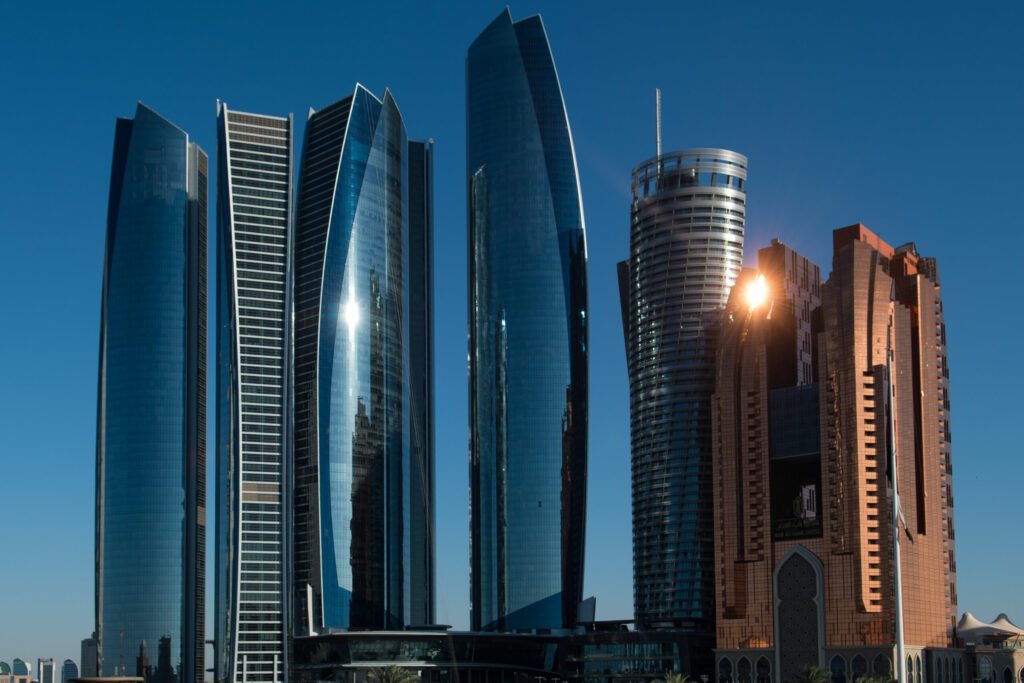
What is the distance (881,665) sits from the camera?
644 ft

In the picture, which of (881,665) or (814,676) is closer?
(814,676)

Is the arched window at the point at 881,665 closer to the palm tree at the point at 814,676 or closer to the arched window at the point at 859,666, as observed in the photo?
the arched window at the point at 859,666

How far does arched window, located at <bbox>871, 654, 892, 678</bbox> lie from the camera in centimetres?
19550

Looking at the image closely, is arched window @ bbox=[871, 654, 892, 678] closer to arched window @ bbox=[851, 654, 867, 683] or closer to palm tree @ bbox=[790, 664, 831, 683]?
arched window @ bbox=[851, 654, 867, 683]

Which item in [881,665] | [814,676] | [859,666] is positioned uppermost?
[814,676]

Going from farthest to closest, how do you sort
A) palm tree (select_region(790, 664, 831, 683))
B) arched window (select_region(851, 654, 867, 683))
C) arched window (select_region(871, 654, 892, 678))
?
arched window (select_region(851, 654, 867, 683)) → arched window (select_region(871, 654, 892, 678)) → palm tree (select_region(790, 664, 831, 683))

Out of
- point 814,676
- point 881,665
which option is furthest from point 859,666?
point 814,676

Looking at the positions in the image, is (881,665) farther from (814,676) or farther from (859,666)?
(814,676)

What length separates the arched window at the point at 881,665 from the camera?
19550 cm

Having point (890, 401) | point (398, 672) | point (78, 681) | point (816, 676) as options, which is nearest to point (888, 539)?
point (816, 676)

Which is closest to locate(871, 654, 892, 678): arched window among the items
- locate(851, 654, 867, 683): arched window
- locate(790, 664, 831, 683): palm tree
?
locate(851, 654, 867, 683): arched window

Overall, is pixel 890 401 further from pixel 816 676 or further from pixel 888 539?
pixel 888 539

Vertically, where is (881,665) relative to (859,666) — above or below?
above

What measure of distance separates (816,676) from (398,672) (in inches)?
1927
